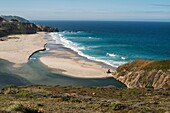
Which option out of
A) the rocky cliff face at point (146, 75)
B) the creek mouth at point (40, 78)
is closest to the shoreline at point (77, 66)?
the creek mouth at point (40, 78)

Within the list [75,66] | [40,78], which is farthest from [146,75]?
[75,66]

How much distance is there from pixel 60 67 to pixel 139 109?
47274mm

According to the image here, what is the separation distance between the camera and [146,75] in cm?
4956

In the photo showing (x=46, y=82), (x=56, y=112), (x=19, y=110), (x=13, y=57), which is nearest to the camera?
(x=19, y=110)

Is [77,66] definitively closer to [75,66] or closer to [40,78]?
[75,66]

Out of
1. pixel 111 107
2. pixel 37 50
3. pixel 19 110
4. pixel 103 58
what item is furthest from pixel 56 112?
pixel 37 50

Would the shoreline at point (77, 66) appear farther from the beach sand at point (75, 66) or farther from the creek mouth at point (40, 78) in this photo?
the creek mouth at point (40, 78)

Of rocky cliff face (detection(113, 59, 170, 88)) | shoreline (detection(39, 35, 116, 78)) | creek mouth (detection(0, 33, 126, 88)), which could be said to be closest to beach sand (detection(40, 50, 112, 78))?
shoreline (detection(39, 35, 116, 78))

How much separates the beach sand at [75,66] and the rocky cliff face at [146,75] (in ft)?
15.1

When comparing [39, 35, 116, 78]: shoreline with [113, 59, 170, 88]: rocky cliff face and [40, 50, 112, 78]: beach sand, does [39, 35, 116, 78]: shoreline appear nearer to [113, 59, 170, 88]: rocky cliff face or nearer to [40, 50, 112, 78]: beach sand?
[40, 50, 112, 78]: beach sand

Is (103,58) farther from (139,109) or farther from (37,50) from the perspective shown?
(139,109)

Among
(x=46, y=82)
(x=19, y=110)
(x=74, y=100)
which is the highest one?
(x=19, y=110)

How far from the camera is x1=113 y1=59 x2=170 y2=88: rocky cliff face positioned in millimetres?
46875

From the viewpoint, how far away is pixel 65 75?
191ft
